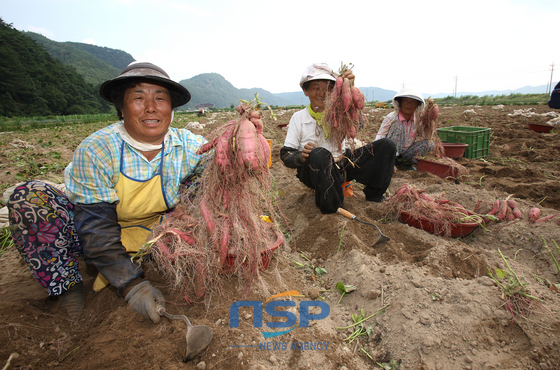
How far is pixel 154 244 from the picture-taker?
160 centimetres

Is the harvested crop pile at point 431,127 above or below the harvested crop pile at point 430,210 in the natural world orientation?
above

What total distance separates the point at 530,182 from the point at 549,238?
2009mm

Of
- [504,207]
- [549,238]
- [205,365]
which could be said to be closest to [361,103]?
[504,207]

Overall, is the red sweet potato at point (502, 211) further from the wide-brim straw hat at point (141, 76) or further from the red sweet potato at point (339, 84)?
the wide-brim straw hat at point (141, 76)

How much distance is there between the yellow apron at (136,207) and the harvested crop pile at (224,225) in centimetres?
24

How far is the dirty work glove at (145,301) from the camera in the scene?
140 cm

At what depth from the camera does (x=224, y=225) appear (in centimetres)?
162

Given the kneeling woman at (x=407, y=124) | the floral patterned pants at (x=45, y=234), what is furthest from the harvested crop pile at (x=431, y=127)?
the floral patterned pants at (x=45, y=234)

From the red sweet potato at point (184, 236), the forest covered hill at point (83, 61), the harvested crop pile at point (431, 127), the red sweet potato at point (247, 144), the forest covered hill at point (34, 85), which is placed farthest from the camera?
the forest covered hill at point (83, 61)

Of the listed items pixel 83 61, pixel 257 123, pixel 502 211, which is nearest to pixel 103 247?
pixel 257 123

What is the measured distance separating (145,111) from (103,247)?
861mm

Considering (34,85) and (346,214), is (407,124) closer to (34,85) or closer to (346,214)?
(346,214)

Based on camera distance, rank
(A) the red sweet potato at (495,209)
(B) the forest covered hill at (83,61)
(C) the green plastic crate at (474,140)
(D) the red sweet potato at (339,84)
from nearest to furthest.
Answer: (D) the red sweet potato at (339,84), (A) the red sweet potato at (495,209), (C) the green plastic crate at (474,140), (B) the forest covered hill at (83,61)

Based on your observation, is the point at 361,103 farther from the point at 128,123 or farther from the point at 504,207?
the point at 128,123
